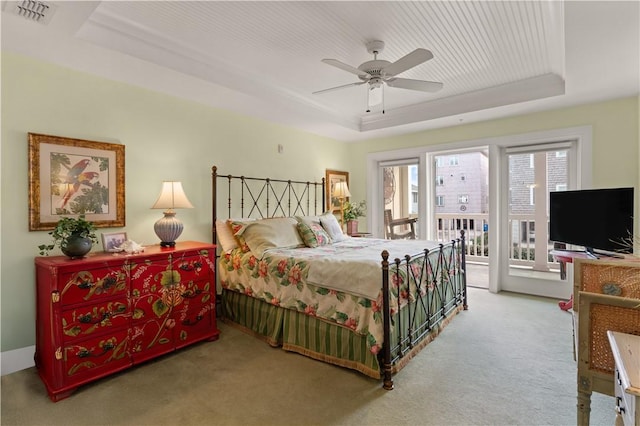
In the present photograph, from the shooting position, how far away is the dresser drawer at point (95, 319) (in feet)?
7.11

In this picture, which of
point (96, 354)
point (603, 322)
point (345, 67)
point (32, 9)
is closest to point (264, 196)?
point (345, 67)

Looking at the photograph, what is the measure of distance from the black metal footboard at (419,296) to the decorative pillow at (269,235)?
4.41 feet

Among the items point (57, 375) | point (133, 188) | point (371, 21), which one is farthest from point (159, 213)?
point (371, 21)

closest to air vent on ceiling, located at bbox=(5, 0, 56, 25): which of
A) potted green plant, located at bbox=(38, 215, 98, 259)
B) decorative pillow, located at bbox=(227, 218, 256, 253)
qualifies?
potted green plant, located at bbox=(38, 215, 98, 259)

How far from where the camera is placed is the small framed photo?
107 inches

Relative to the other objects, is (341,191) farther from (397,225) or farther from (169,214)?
(169,214)

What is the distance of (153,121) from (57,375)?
2.30 metres

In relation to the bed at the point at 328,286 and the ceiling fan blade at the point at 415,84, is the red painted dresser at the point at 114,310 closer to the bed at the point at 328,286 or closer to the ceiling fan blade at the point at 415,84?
the bed at the point at 328,286

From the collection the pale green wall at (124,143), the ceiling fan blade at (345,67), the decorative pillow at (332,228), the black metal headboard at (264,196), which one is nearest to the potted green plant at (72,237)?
the pale green wall at (124,143)

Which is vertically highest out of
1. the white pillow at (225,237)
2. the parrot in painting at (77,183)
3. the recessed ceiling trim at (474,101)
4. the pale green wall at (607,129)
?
the recessed ceiling trim at (474,101)

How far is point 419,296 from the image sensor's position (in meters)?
2.83

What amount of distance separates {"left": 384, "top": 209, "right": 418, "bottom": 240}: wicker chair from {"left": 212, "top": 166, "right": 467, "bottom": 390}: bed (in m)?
1.82

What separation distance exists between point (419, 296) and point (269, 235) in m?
1.59

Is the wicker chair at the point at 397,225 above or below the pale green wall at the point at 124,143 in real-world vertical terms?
below
